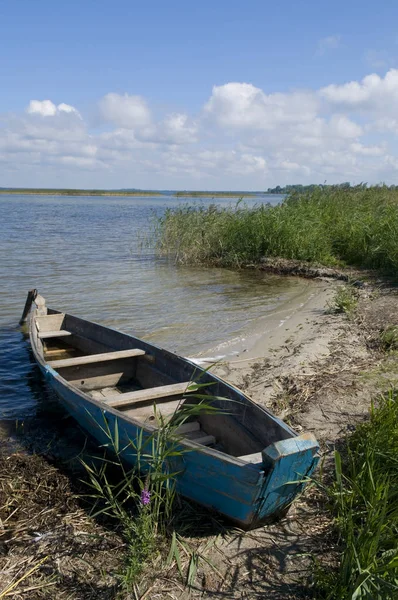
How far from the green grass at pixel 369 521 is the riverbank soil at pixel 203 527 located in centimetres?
20

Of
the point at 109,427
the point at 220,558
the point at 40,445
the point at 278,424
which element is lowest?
the point at 40,445

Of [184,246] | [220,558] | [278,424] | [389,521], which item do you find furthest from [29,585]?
[184,246]

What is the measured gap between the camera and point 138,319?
393 inches

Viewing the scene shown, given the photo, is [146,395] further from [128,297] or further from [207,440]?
[128,297]

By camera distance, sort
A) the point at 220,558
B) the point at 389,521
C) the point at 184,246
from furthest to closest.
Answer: the point at 184,246 → the point at 220,558 → the point at 389,521

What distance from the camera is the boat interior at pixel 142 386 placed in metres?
4.00

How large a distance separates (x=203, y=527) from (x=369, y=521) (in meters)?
1.18

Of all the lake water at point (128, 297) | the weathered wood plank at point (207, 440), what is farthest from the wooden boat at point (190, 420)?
the lake water at point (128, 297)

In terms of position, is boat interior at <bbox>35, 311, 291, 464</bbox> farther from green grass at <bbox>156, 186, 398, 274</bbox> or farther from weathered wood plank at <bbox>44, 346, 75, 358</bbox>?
green grass at <bbox>156, 186, 398, 274</bbox>

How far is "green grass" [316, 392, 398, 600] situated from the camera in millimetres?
2438

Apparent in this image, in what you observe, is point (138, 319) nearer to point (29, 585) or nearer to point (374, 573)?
point (29, 585)

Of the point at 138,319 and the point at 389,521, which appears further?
the point at 138,319

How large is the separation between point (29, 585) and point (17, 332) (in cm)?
680

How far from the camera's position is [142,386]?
6207 millimetres
